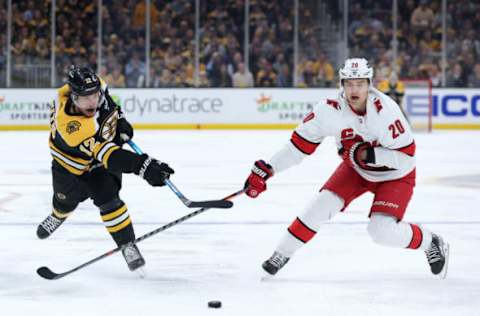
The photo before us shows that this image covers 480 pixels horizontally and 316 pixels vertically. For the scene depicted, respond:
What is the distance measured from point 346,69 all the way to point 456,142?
8.05m

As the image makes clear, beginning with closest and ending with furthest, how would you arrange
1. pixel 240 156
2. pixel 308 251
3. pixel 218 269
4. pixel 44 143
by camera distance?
pixel 218 269 < pixel 308 251 < pixel 240 156 < pixel 44 143

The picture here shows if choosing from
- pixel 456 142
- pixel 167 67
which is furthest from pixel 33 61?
pixel 456 142

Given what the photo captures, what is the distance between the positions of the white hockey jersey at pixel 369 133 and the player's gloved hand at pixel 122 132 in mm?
804

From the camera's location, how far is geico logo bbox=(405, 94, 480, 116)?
13.6 m

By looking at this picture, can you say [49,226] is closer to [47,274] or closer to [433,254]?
[47,274]

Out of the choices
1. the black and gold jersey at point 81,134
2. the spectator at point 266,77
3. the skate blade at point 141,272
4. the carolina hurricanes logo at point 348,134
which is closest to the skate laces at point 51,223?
the black and gold jersey at point 81,134

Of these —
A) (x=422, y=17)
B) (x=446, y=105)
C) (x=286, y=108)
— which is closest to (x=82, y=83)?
(x=286, y=108)

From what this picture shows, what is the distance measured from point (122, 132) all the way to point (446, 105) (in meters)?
10.1

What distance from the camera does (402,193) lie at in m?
3.72

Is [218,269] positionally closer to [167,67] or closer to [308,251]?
[308,251]

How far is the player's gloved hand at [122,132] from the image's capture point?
13.9ft

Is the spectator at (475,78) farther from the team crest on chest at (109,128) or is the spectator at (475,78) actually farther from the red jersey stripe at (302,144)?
the team crest on chest at (109,128)

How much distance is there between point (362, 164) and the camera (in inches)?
145

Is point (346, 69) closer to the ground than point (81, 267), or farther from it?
farther from it
